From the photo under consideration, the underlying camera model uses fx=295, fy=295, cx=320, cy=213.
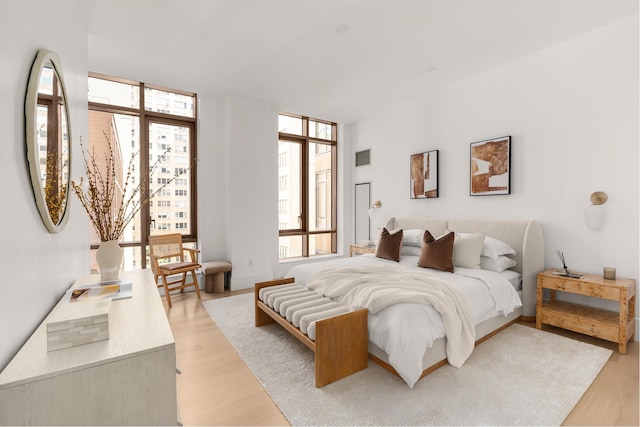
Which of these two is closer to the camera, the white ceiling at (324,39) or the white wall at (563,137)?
the white ceiling at (324,39)

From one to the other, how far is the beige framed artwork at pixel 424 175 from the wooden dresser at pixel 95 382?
4.06 m

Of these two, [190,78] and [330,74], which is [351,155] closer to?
[330,74]

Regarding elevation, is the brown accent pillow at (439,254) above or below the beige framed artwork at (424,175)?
below

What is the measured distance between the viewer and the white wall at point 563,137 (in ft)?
9.10

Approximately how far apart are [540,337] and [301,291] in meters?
2.31

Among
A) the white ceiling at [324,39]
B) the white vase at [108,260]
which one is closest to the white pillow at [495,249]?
the white ceiling at [324,39]

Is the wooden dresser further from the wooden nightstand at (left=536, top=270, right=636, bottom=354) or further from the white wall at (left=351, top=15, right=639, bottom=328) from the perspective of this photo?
the white wall at (left=351, top=15, right=639, bottom=328)

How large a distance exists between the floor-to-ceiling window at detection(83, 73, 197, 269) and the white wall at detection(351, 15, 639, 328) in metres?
3.85

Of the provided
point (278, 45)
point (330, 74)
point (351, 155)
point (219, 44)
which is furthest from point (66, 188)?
point (351, 155)

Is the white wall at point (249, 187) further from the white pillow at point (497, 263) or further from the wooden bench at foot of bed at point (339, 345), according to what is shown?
the white pillow at point (497, 263)

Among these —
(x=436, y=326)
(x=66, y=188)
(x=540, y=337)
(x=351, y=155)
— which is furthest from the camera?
(x=351, y=155)

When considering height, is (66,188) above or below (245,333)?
above

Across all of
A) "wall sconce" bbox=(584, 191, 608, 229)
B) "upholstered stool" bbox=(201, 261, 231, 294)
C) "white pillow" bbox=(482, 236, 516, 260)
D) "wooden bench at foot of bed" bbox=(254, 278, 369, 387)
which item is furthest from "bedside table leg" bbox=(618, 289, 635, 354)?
"upholstered stool" bbox=(201, 261, 231, 294)

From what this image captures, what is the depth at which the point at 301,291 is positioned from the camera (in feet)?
9.53
